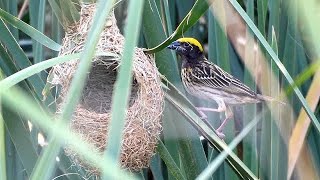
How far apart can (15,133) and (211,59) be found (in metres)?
0.82

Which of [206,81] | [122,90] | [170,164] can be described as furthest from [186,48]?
[122,90]

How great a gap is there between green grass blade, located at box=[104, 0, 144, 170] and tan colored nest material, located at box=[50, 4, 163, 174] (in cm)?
71

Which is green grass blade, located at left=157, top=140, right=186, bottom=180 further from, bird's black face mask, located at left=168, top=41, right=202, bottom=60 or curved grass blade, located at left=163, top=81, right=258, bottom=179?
bird's black face mask, located at left=168, top=41, right=202, bottom=60

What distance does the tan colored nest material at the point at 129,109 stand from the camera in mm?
1464

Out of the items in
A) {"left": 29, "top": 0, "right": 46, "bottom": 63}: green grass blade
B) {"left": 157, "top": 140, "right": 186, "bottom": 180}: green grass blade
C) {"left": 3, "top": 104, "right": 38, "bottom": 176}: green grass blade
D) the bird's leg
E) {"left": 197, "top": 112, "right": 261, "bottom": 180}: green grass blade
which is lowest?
the bird's leg

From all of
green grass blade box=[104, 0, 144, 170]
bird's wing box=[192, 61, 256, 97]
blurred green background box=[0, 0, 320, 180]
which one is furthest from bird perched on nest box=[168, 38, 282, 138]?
green grass blade box=[104, 0, 144, 170]

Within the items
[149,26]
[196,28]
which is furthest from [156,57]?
[196,28]

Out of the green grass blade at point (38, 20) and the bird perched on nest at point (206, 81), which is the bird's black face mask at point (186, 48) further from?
the green grass blade at point (38, 20)

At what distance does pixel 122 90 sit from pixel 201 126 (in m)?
0.70

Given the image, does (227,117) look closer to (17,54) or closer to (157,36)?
(157,36)

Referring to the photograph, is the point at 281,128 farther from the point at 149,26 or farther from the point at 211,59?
the point at 149,26

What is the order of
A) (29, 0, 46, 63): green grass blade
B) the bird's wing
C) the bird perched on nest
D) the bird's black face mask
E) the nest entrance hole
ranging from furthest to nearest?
1. the bird's wing
2. the bird perched on nest
3. the bird's black face mask
4. (29, 0, 46, 63): green grass blade
5. the nest entrance hole

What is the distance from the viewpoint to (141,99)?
1494mm

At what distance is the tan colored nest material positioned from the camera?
146 cm
